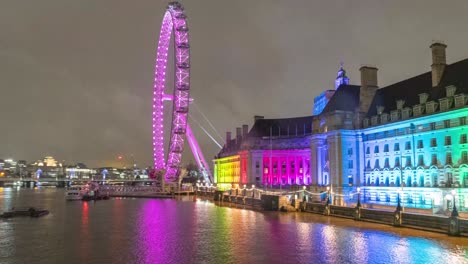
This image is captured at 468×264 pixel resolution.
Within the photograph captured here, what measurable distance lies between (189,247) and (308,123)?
113 meters

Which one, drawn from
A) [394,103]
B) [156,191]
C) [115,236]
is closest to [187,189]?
[156,191]

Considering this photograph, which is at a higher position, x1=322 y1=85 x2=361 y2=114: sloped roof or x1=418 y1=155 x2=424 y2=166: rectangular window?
x1=322 y1=85 x2=361 y2=114: sloped roof

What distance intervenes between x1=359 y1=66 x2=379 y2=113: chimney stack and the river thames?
47.0 meters

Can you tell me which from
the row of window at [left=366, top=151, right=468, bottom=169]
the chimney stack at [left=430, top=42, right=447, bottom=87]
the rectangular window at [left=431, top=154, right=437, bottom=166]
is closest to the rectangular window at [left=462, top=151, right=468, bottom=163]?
the row of window at [left=366, top=151, right=468, bottom=169]

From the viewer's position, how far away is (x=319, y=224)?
5584 centimetres

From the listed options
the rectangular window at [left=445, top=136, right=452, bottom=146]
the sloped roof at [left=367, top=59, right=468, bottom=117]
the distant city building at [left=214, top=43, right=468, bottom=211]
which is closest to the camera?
the distant city building at [left=214, top=43, right=468, bottom=211]

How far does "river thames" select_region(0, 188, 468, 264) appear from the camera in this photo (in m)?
33.7

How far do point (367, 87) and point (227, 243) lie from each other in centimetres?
7024

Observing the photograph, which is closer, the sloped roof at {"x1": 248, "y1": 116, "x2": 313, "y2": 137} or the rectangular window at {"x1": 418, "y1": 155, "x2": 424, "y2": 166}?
the rectangular window at {"x1": 418, "y1": 155, "x2": 424, "y2": 166}

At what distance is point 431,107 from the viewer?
247ft

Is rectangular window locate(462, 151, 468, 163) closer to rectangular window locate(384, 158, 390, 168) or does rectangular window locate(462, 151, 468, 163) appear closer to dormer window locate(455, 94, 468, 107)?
dormer window locate(455, 94, 468, 107)

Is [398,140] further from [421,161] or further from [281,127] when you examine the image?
[281,127]

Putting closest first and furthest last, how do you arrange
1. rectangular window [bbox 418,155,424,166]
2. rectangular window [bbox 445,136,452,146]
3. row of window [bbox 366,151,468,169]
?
row of window [bbox 366,151,468,169]
rectangular window [bbox 445,136,452,146]
rectangular window [bbox 418,155,424,166]

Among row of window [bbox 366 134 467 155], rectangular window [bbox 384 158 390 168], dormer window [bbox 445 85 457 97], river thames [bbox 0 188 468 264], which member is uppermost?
dormer window [bbox 445 85 457 97]
